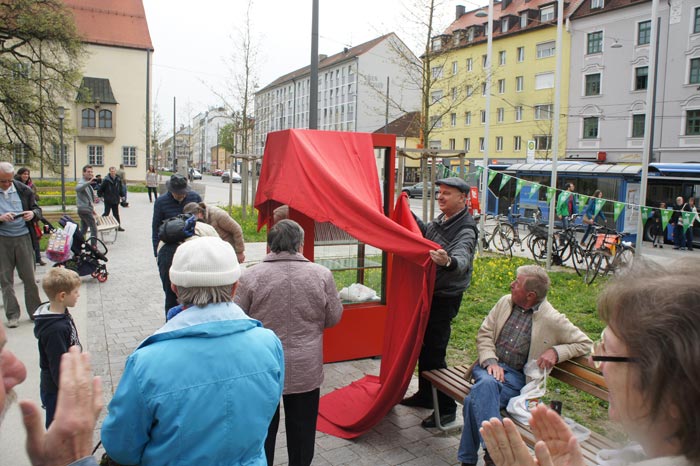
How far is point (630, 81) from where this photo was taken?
38.9 metres

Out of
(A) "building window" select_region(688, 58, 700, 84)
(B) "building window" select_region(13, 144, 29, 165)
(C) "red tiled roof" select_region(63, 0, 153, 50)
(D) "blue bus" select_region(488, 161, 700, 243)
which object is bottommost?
(D) "blue bus" select_region(488, 161, 700, 243)

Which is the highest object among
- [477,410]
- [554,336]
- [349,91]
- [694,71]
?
[349,91]

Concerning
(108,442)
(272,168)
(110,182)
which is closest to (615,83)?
(110,182)

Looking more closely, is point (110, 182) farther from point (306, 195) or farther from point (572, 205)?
point (572, 205)

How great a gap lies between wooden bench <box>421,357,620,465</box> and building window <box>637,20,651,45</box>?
132 feet

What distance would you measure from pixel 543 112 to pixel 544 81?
258 cm

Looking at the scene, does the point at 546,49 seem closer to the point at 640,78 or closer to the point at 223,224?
the point at 640,78

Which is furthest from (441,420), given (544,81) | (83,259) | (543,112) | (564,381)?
(544,81)

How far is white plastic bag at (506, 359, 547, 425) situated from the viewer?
4061 millimetres

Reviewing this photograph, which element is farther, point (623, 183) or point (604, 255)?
point (623, 183)

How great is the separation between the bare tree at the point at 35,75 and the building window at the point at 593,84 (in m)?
34.1

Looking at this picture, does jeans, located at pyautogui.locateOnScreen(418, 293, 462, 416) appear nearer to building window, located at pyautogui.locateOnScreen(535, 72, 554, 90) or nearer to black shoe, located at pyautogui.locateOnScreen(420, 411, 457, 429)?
black shoe, located at pyautogui.locateOnScreen(420, 411, 457, 429)

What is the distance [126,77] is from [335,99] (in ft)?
123

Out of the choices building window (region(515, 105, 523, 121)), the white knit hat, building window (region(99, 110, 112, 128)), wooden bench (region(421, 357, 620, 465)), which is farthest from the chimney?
the white knit hat
